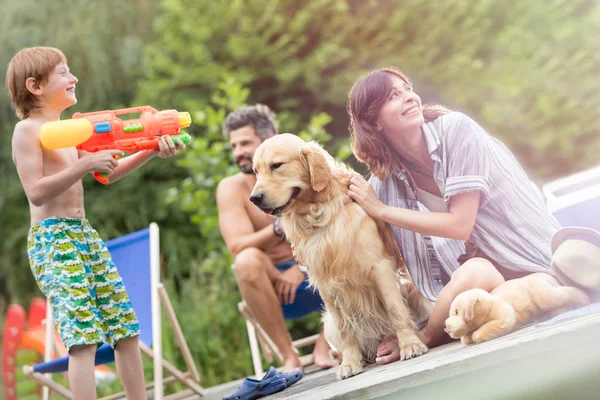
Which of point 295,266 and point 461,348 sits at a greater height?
point 295,266

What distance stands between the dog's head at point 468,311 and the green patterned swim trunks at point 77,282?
1.12m

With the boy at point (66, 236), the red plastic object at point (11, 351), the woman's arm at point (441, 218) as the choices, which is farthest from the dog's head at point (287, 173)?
the red plastic object at point (11, 351)

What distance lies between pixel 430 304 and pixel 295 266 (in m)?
1.11

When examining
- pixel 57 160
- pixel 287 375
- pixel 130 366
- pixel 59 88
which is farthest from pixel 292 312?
pixel 59 88

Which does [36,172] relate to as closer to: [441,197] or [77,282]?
[77,282]

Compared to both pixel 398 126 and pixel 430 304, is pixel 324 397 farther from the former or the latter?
pixel 398 126

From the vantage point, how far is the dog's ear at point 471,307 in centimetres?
220

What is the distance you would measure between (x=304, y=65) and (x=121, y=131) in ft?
14.9

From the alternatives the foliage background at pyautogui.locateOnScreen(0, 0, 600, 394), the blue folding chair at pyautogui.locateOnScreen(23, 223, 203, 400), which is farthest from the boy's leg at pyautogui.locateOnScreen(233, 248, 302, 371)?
the foliage background at pyautogui.locateOnScreen(0, 0, 600, 394)

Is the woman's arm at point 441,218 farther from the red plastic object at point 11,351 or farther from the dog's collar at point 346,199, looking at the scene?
the red plastic object at point 11,351

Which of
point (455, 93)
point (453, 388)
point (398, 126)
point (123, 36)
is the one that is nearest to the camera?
point (453, 388)

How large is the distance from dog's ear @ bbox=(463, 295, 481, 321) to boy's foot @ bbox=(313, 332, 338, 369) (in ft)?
4.44

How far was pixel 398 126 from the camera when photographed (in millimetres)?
2498

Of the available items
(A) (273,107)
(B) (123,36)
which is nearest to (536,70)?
(A) (273,107)
